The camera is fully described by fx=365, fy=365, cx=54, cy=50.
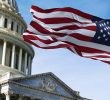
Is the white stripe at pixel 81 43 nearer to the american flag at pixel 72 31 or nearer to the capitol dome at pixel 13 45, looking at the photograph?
the american flag at pixel 72 31

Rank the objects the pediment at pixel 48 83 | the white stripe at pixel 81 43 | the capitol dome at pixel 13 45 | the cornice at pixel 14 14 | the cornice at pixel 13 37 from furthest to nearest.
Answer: the cornice at pixel 14 14 < the cornice at pixel 13 37 < the capitol dome at pixel 13 45 < the pediment at pixel 48 83 < the white stripe at pixel 81 43

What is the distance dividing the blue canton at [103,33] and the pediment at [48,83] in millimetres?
38831

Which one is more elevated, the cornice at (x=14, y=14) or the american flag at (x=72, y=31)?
the cornice at (x=14, y=14)

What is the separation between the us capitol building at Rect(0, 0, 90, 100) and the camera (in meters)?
54.5

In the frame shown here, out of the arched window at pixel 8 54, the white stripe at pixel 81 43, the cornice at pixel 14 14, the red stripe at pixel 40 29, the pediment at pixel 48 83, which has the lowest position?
the pediment at pixel 48 83

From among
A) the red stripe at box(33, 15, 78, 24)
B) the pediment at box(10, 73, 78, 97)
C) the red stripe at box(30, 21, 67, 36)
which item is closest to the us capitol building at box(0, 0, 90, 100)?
the pediment at box(10, 73, 78, 97)

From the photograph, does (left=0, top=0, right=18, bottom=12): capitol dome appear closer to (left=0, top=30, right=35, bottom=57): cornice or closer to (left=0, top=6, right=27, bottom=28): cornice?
(left=0, top=6, right=27, bottom=28): cornice

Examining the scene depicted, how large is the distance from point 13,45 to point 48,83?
1649 centimetres

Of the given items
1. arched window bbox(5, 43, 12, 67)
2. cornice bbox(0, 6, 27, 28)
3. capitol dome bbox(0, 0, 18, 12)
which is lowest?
arched window bbox(5, 43, 12, 67)

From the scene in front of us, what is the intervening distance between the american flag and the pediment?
37.5 m

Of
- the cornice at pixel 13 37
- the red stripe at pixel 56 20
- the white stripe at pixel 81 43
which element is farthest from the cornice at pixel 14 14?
the white stripe at pixel 81 43

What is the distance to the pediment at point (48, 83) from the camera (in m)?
56.9

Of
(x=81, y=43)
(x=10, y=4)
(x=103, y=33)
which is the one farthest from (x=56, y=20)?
(x=10, y=4)

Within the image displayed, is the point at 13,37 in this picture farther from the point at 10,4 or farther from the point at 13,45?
the point at 10,4
